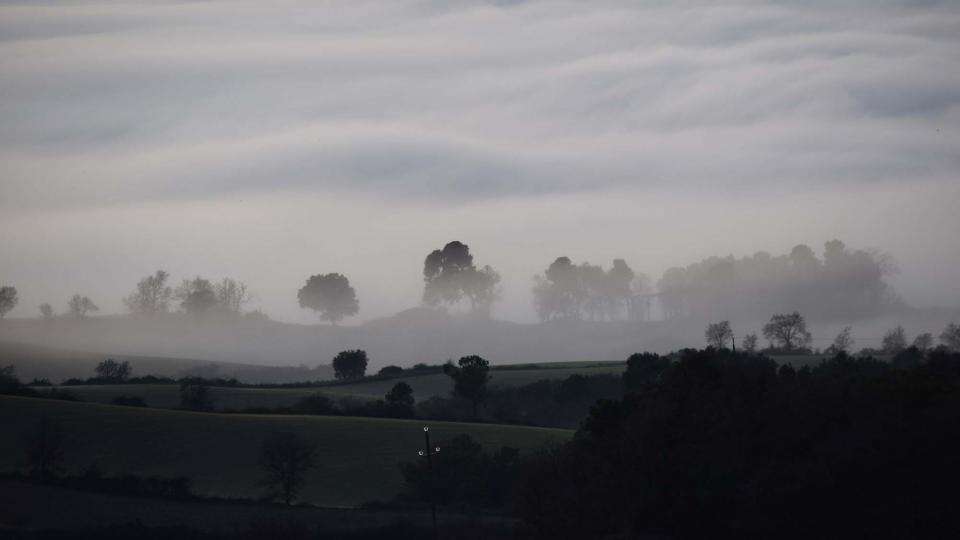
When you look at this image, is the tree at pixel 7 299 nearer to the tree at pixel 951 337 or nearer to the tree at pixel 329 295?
the tree at pixel 329 295

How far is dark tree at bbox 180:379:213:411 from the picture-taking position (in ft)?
297

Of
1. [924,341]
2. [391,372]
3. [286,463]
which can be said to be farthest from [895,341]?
[286,463]

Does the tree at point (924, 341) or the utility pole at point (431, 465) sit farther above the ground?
the tree at point (924, 341)

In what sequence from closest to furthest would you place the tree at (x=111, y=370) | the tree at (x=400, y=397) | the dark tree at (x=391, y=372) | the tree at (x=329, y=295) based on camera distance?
1. the tree at (x=400, y=397)
2. the dark tree at (x=391, y=372)
3. the tree at (x=111, y=370)
4. the tree at (x=329, y=295)

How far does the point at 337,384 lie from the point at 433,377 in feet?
32.5

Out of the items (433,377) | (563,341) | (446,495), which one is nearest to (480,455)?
(446,495)

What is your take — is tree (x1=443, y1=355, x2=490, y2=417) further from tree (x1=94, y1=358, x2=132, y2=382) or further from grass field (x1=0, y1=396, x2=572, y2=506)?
tree (x1=94, y1=358, x2=132, y2=382)

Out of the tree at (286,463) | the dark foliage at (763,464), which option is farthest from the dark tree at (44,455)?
the dark foliage at (763,464)

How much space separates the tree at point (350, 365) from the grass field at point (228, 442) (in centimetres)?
4511

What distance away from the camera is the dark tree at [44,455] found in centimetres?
6159

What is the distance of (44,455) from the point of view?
62.8 meters

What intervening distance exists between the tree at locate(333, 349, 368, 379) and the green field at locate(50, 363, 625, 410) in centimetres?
1086

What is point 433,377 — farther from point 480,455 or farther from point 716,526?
point 716,526

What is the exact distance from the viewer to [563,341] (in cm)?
18138
